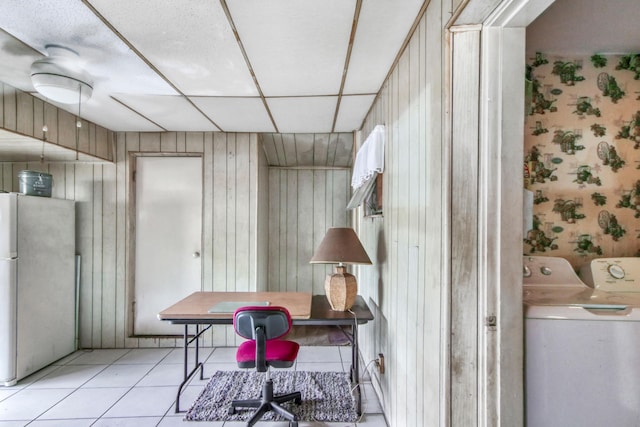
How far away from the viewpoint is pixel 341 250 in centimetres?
236

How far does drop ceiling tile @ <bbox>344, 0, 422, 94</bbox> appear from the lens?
1.41 meters

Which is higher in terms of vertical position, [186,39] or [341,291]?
[186,39]

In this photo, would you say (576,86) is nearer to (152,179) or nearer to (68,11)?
(68,11)

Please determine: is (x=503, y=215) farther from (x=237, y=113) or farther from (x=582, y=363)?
(x=237, y=113)

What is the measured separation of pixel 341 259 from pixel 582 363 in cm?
147

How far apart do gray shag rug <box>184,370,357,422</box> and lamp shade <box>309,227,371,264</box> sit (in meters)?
1.09

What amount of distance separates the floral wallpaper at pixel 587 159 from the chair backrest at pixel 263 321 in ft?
4.64

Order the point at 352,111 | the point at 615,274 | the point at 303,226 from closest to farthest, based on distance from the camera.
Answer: the point at 615,274 → the point at 352,111 → the point at 303,226

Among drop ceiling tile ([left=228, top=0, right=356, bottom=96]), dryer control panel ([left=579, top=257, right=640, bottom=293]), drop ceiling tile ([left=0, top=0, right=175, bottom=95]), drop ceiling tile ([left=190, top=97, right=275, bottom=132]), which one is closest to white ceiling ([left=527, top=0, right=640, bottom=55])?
drop ceiling tile ([left=228, top=0, right=356, bottom=96])

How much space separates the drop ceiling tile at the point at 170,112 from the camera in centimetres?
254

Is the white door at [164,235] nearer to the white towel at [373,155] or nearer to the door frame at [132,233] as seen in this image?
the door frame at [132,233]

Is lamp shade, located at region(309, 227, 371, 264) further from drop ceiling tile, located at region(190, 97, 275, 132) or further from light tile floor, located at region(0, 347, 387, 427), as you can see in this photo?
drop ceiling tile, located at region(190, 97, 275, 132)

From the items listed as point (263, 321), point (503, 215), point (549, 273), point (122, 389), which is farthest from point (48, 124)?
point (549, 273)

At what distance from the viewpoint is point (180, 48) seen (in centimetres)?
176
